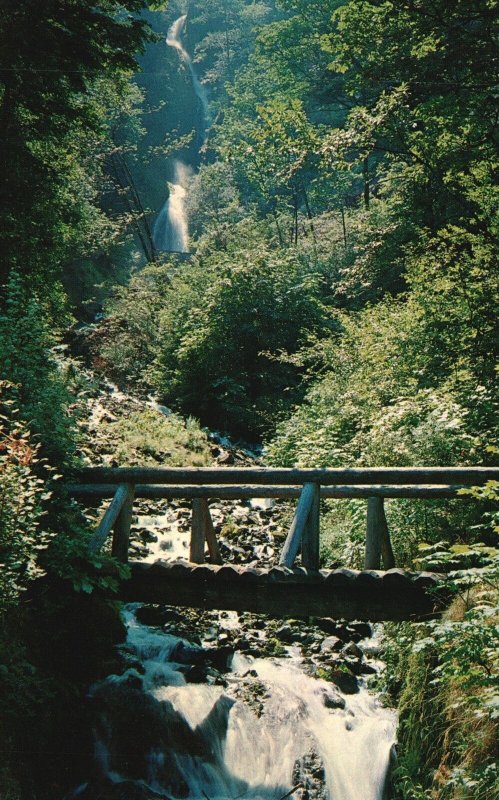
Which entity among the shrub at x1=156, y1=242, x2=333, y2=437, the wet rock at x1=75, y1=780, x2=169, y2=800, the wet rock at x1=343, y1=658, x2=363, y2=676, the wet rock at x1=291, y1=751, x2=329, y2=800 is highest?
the shrub at x1=156, y1=242, x2=333, y2=437

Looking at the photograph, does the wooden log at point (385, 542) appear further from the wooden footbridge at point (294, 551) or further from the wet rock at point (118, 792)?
the wet rock at point (118, 792)

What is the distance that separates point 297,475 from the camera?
7.65 m

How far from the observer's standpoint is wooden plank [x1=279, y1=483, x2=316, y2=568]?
719cm

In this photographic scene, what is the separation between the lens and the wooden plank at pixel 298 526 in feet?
23.6

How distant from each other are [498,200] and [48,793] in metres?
9.86

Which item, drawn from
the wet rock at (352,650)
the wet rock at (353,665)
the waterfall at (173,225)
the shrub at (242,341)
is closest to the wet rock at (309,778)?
the wet rock at (353,665)

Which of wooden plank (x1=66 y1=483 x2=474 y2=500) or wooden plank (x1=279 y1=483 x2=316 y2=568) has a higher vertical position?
wooden plank (x1=66 y1=483 x2=474 y2=500)

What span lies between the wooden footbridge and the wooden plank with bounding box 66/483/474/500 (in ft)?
0.04

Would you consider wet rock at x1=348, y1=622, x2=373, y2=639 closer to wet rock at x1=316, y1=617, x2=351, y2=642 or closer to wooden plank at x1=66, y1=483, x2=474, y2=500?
wet rock at x1=316, y1=617, x2=351, y2=642

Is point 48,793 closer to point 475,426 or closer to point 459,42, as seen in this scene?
point 475,426

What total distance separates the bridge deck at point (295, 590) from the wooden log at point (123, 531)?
405mm

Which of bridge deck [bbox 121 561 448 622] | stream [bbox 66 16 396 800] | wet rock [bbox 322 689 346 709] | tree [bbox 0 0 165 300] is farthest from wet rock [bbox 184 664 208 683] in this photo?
tree [bbox 0 0 165 300]

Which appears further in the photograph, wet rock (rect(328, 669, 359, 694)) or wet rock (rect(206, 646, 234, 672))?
wet rock (rect(206, 646, 234, 672))

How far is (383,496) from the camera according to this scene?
7414 millimetres
